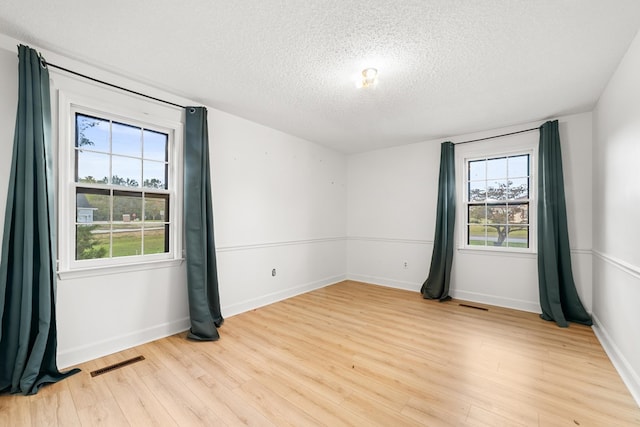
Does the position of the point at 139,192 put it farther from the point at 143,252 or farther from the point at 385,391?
the point at 385,391

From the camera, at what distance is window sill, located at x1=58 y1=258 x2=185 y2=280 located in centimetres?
242

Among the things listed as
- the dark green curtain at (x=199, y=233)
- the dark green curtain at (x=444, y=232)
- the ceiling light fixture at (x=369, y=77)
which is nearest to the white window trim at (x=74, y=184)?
the dark green curtain at (x=199, y=233)

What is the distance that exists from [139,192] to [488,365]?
370 cm

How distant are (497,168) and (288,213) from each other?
10.7 feet

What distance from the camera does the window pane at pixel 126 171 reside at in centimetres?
275

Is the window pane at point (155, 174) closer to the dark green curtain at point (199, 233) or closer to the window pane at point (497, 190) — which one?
the dark green curtain at point (199, 233)

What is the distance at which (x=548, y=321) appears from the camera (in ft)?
11.4

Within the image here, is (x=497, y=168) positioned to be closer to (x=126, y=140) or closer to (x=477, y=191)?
(x=477, y=191)

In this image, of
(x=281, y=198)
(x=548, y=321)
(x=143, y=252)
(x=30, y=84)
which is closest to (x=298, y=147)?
(x=281, y=198)

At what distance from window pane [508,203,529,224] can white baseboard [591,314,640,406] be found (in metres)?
1.40

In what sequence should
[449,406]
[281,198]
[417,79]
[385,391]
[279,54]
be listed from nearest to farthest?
[449,406], [385,391], [279,54], [417,79], [281,198]

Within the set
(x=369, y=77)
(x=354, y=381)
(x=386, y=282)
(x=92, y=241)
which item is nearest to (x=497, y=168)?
(x=386, y=282)

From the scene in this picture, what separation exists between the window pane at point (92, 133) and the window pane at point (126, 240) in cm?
76

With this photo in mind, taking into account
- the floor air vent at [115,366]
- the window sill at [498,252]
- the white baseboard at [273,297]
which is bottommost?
the floor air vent at [115,366]
